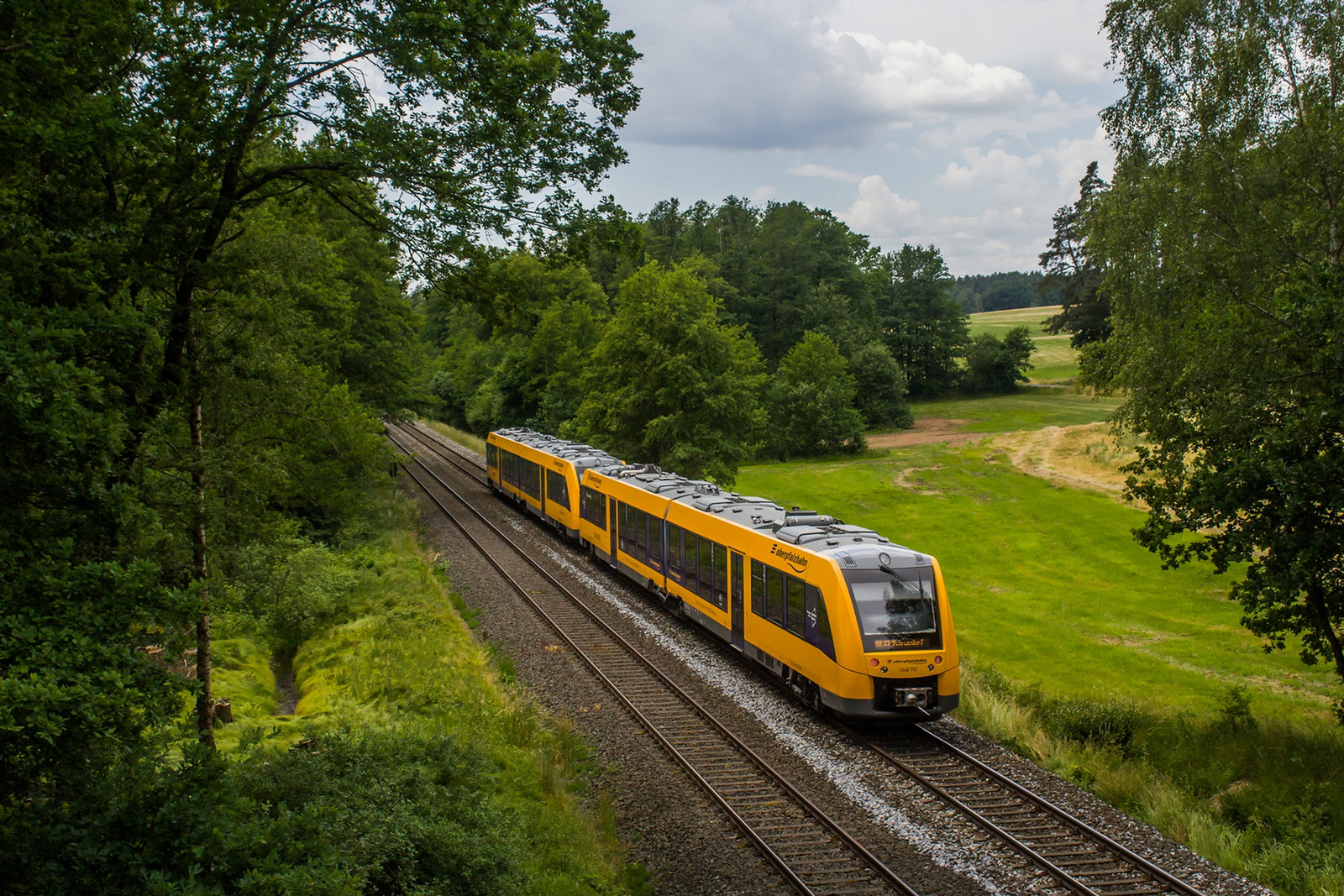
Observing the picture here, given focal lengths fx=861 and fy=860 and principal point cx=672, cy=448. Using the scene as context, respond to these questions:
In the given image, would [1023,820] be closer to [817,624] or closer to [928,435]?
[817,624]

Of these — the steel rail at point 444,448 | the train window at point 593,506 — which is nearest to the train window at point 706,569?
the train window at point 593,506

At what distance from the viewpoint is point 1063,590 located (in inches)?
1099

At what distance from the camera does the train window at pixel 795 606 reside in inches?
563

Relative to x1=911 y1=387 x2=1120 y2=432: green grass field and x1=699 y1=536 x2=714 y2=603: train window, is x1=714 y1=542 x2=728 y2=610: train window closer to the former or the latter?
x1=699 y1=536 x2=714 y2=603: train window

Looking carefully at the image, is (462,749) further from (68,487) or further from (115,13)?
(115,13)

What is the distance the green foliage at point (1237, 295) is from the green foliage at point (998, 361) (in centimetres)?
6590

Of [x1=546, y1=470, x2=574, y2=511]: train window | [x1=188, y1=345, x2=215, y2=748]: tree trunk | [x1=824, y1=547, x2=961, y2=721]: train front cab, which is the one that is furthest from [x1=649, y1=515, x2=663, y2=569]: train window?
[x1=188, y1=345, x2=215, y2=748]: tree trunk

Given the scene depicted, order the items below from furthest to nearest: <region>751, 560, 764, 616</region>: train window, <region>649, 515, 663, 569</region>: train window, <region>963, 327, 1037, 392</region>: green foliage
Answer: <region>963, 327, 1037, 392</region>: green foliage, <region>649, 515, 663, 569</region>: train window, <region>751, 560, 764, 616</region>: train window

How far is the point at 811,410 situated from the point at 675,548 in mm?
43660

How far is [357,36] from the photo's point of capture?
826 cm

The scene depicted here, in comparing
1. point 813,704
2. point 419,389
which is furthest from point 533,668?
point 419,389

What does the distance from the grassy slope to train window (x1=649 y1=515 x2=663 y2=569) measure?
4680 millimetres

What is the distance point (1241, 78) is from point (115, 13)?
21862 mm

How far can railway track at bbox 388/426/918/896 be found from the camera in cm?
970
